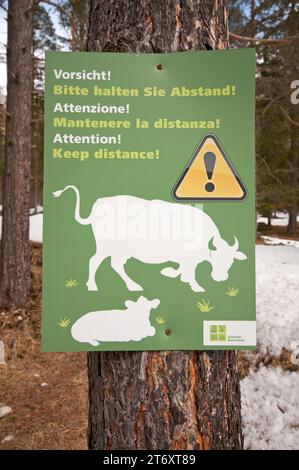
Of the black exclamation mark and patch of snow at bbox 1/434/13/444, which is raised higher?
the black exclamation mark

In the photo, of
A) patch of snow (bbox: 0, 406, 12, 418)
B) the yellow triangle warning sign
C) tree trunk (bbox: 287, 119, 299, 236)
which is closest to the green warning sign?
the yellow triangle warning sign

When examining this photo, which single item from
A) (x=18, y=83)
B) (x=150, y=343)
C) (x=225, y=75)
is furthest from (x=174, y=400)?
(x=18, y=83)

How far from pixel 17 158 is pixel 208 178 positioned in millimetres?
5336

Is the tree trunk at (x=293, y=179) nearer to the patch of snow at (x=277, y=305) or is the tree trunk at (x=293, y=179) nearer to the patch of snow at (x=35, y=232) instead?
the patch of snow at (x=277, y=305)

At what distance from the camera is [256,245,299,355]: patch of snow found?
4695mm

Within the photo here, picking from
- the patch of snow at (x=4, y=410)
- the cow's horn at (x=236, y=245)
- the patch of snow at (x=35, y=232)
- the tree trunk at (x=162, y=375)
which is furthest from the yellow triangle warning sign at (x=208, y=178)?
the patch of snow at (x=35, y=232)

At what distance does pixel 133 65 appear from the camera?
144cm

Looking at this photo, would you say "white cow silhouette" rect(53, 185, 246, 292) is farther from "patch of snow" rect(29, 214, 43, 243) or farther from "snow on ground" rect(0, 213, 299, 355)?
"patch of snow" rect(29, 214, 43, 243)

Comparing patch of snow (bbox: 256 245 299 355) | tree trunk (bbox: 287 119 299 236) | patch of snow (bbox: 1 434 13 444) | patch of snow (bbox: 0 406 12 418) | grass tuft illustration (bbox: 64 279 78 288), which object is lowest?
patch of snow (bbox: 1 434 13 444)

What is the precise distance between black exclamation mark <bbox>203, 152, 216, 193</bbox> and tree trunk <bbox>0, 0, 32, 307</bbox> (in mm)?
5295

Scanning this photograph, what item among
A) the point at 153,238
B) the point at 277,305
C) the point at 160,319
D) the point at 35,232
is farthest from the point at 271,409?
the point at 35,232

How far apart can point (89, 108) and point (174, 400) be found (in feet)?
4.02

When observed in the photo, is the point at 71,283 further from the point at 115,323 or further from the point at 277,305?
the point at 277,305

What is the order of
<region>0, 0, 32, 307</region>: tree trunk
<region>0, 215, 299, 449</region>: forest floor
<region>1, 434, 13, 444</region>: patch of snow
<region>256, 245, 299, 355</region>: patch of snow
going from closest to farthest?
1. <region>1, 434, 13, 444</region>: patch of snow
2. <region>0, 215, 299, 449</region>: forest floor
3. <region>256, 245, 299, 355</region>: patch of snow
4. <region>0, 0, 32, 307</region>: tree trunk
